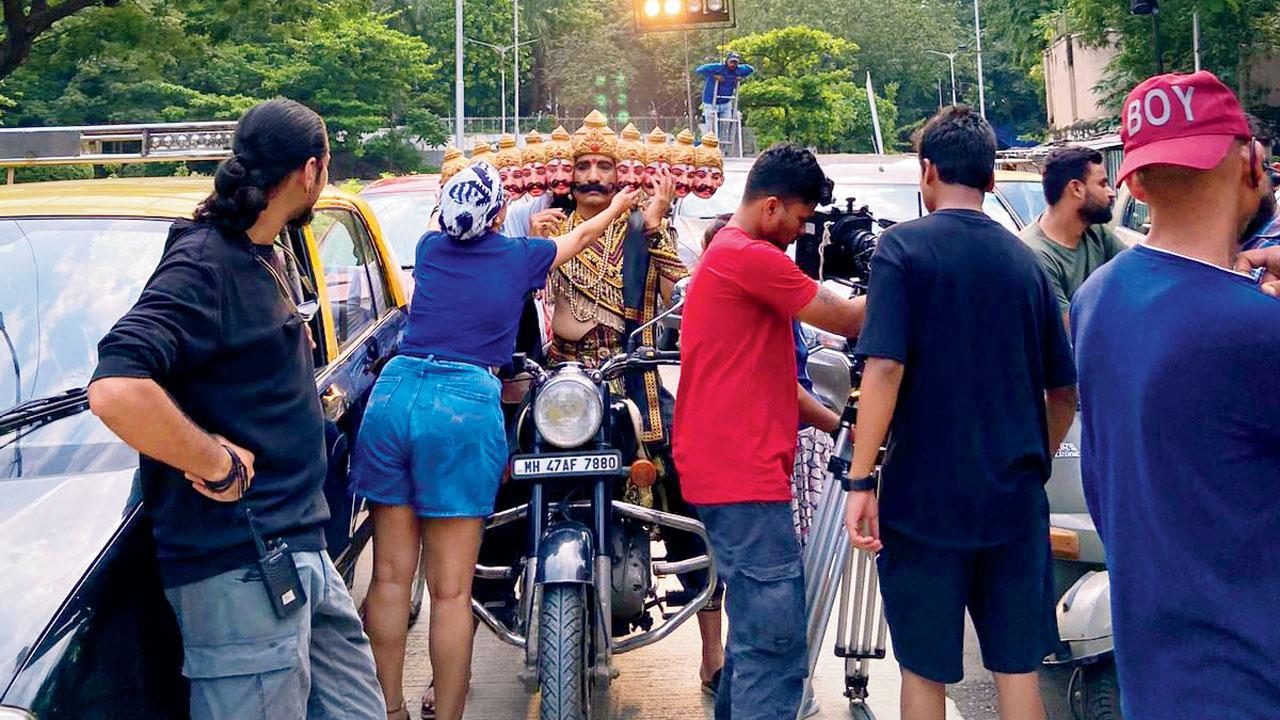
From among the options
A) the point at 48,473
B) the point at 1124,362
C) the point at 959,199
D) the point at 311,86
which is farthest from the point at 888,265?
the point at 311,86

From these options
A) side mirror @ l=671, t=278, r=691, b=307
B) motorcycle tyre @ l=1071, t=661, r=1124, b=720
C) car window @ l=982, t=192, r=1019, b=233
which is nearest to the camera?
motorcycle tyre @ l=1071, t=661, r=1124, b=720

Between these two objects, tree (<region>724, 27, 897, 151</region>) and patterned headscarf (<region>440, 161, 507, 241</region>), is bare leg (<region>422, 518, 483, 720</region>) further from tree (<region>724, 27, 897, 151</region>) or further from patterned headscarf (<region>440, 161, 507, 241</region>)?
tree (<region>724, 27, 897, 151</region>)

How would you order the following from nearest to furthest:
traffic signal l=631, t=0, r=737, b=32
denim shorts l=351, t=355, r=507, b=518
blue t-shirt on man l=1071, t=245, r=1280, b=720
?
blue t-shirt on man l=1071, t=245, r=1280, b=720 < denim shorts l=351, t=355, r=507, b=518 < traffic signal l=631, t=0, r=737, b=32

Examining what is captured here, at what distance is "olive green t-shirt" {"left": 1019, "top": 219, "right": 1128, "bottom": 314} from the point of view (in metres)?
5.30

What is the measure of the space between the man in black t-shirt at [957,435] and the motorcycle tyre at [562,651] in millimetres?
991

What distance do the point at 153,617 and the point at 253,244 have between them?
874mm

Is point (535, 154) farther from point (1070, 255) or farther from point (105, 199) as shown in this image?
point (1070, 255)

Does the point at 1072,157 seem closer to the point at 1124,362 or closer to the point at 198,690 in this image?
the point at 1124,362

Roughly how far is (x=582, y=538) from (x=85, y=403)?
1.52 metres

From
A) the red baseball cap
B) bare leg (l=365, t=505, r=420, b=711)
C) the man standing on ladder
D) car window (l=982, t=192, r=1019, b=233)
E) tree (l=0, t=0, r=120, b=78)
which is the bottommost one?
bare leg (l=365, t=505, r=420, b=711)

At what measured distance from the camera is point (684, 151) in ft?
16.2

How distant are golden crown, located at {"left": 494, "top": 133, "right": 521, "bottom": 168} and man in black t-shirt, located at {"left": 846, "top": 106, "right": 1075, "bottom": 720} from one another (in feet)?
6.63

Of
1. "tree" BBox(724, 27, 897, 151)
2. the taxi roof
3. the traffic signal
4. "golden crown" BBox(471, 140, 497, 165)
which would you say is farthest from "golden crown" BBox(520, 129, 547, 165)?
"tree" BBox(724, 27, 897, 151)

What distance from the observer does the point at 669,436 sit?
477cm
